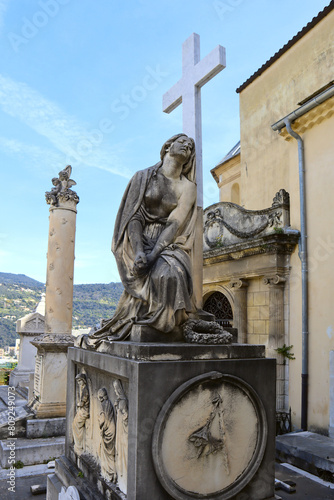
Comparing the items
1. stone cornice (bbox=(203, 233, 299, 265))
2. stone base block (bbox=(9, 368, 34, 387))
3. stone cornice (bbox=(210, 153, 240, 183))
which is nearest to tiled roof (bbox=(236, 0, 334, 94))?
stone cornice (bbox=(210, 153, 240, 183))

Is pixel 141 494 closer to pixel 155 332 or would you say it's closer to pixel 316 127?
pixel 155 332

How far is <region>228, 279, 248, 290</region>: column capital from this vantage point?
9.88 meters

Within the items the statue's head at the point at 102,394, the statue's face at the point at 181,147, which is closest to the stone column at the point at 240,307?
the statue's face at the point at 181,147

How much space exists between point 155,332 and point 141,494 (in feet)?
3.82

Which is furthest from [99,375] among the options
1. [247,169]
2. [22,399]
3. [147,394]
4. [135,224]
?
[247,169]

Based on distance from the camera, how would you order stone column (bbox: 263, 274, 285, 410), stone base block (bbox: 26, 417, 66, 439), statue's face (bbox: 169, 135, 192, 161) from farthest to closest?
stone column (bbox: 263, 274, 285, 410) < stone base block (bbox: 26, 417, 66, 439) < statue's face (bbox: 169, 135, 192, 161)

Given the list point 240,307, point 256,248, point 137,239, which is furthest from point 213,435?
point 240,307

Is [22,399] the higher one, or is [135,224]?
[135,224]

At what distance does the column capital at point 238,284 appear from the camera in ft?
32.4

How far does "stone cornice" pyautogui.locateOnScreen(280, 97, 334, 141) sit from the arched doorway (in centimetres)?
442

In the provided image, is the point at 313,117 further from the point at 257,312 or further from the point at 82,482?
the point at 82,482

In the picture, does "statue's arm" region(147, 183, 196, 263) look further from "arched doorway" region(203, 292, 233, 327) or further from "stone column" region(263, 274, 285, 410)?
"arched doorway" region(203, 292, 233, 327)

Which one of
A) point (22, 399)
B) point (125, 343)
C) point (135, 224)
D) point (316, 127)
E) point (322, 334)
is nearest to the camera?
point (125, 343)

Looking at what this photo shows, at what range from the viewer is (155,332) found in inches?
135
